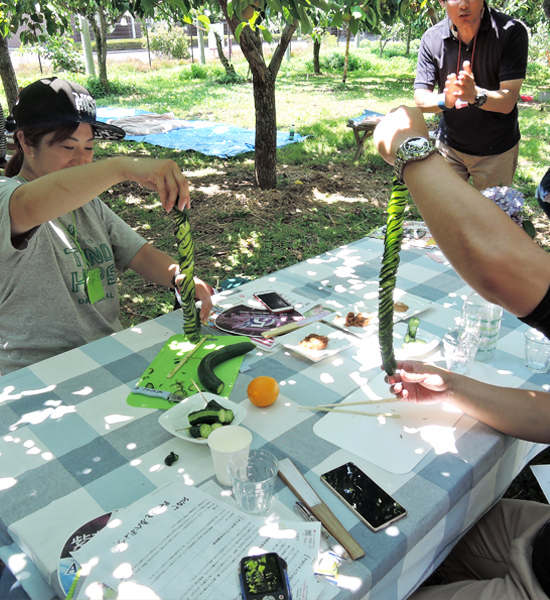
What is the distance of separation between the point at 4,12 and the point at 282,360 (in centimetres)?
584

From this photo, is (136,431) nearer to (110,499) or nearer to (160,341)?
(110,499)

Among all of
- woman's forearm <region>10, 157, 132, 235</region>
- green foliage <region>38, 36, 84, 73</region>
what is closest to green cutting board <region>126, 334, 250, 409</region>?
woman's forearm <region>10, 157, 132, 235</region>

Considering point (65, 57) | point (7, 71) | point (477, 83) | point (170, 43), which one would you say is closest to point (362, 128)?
point (477, 83)

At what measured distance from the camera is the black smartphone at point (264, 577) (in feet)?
3.13

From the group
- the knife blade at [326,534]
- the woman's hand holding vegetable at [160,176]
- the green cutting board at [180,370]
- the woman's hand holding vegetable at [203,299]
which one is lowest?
the knife blade at [326,534]

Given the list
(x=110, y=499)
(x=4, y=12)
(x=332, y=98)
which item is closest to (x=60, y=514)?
(x=110, y=499)

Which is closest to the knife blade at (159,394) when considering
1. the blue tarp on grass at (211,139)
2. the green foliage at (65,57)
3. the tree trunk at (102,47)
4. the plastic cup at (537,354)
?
the plastic cup at (537,354)

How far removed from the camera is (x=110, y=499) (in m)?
1.23

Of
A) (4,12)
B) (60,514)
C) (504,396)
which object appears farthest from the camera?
(4,12)

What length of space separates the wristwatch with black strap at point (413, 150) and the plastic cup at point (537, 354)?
110cm

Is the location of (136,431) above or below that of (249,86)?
below

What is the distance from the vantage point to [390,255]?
3.94 feet

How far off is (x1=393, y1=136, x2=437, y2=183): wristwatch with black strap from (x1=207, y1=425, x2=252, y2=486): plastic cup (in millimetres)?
787

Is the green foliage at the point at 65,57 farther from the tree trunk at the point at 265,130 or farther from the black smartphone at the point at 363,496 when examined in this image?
the black smartphone at the point at 363,496
